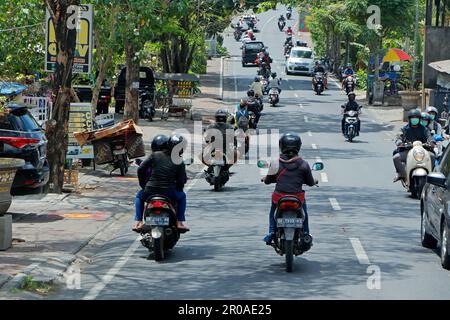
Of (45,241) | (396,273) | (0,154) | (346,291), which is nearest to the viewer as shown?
(346,291)

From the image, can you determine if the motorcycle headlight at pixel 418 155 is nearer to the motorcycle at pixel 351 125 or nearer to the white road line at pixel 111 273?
the white road line at pixel 111 273

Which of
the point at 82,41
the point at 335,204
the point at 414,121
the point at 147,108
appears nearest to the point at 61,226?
the point at 335,204

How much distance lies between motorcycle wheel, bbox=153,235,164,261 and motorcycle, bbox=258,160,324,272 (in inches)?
65.8

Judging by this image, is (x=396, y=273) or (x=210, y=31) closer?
(x=396, y=273)

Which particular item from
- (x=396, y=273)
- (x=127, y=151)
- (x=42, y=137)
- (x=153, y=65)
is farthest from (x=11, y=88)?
(x=153, y=65)

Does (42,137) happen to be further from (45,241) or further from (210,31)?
(210,31)

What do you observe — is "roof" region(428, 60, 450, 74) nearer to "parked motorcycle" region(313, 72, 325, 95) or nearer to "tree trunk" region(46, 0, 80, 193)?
"tree trunk" region(46, 0, 80, 193)

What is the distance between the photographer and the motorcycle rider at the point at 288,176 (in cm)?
1389

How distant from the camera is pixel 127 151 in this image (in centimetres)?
2703

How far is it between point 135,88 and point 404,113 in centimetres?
1731

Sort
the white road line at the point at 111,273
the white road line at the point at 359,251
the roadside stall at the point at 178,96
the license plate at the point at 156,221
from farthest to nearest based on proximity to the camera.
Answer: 1. the roadside stall at the point at 178,96
2. the white road line at the point at 359,251
3. the license plate at the point at 156,221
4. the white road line at the point at 111,273

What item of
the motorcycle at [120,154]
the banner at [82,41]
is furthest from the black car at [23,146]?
the motorcycle at [120,154]

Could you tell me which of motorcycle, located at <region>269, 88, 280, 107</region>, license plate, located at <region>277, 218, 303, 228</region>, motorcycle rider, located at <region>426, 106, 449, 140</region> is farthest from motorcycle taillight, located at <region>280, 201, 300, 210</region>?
motorcycle, located at <region>269, 88, 280, 107</region>

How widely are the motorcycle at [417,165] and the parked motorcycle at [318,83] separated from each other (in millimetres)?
40707
